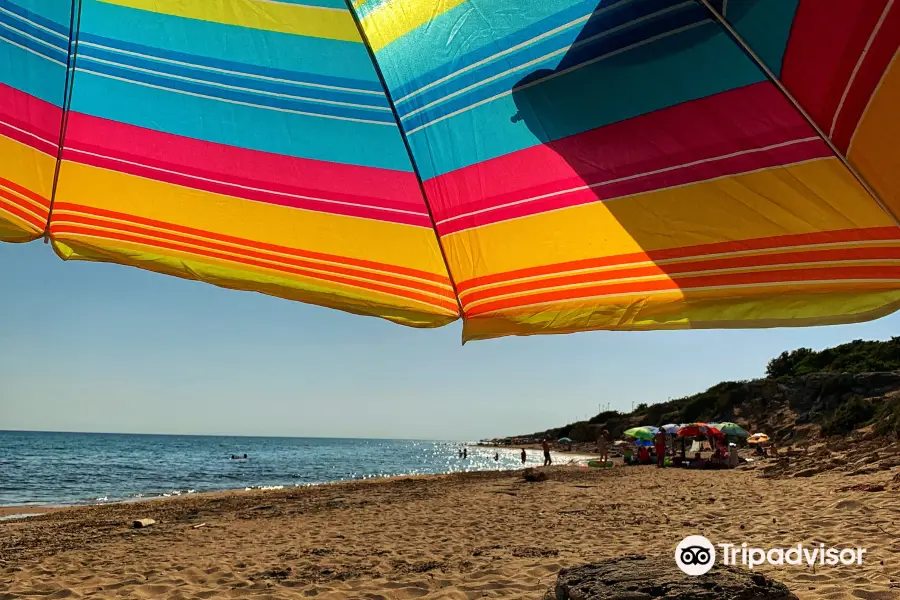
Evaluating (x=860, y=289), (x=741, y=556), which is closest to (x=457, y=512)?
(x=741, y=556)

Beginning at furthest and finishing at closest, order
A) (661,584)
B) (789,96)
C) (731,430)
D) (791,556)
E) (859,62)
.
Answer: (731,430), (791,556), (661,584), (789,96), (859,62)

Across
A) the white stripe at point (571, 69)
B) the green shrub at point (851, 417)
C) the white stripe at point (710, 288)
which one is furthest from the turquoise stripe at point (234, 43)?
the green shrub at point (851, 417)

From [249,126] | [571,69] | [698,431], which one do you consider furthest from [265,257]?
[698,431]

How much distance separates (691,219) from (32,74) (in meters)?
1.88

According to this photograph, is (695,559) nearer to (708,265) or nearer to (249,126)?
(708,265)

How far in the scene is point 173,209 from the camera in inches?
71.6

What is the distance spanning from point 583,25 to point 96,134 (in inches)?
56.8

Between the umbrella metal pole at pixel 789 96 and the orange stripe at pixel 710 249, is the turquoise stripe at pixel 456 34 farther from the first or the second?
the orange stripe at pixel 710 249

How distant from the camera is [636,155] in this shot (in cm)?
165

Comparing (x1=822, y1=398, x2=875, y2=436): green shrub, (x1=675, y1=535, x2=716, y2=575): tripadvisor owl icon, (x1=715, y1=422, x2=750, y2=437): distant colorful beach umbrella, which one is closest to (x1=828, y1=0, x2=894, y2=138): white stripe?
(x1=675, y1=535, x2=716, y2=575): tripadvisor owl icon

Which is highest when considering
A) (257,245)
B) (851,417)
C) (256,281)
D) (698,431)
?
(257,245)

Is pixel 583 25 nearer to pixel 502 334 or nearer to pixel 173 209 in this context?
pixel 502 334

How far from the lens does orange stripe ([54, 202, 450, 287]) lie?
70.1 inches

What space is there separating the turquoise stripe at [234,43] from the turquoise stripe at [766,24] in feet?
3.36
